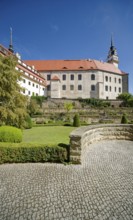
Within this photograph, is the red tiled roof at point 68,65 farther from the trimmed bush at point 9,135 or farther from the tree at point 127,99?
the trimmed bush at point 9,135

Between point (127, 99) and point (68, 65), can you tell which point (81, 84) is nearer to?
point (68, 65)

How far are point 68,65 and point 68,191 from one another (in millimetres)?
53551

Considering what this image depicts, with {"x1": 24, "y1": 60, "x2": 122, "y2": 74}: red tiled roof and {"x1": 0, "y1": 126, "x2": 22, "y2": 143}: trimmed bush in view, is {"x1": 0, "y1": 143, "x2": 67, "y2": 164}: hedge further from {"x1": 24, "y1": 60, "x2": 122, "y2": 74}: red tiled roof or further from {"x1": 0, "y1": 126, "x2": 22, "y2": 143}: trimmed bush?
{"x1": 24, "y1": 60, "x2": 122, "y2": 74}: red tiled roof

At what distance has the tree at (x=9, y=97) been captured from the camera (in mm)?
12580

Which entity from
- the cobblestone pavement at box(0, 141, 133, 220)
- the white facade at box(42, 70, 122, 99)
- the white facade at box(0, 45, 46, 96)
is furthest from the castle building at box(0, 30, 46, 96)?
the cobblestone pavement at box(0, 141, 133, 220)

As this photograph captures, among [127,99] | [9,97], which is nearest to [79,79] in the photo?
[127,99]

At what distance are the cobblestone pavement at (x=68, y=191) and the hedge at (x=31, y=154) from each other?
0.99ft

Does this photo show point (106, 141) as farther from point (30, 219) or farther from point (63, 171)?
point (30, 219)

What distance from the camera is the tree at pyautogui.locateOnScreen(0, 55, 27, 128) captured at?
1258cm

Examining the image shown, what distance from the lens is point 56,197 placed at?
3709 mm

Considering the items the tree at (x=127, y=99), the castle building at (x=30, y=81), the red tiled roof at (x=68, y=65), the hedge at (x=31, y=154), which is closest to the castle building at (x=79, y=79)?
the red tiled roof at (x=68, y=65)

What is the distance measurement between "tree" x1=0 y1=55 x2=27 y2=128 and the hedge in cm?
684

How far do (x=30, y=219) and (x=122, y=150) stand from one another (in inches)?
246

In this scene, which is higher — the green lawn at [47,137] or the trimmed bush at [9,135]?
the trimmed bush at [9,135]
